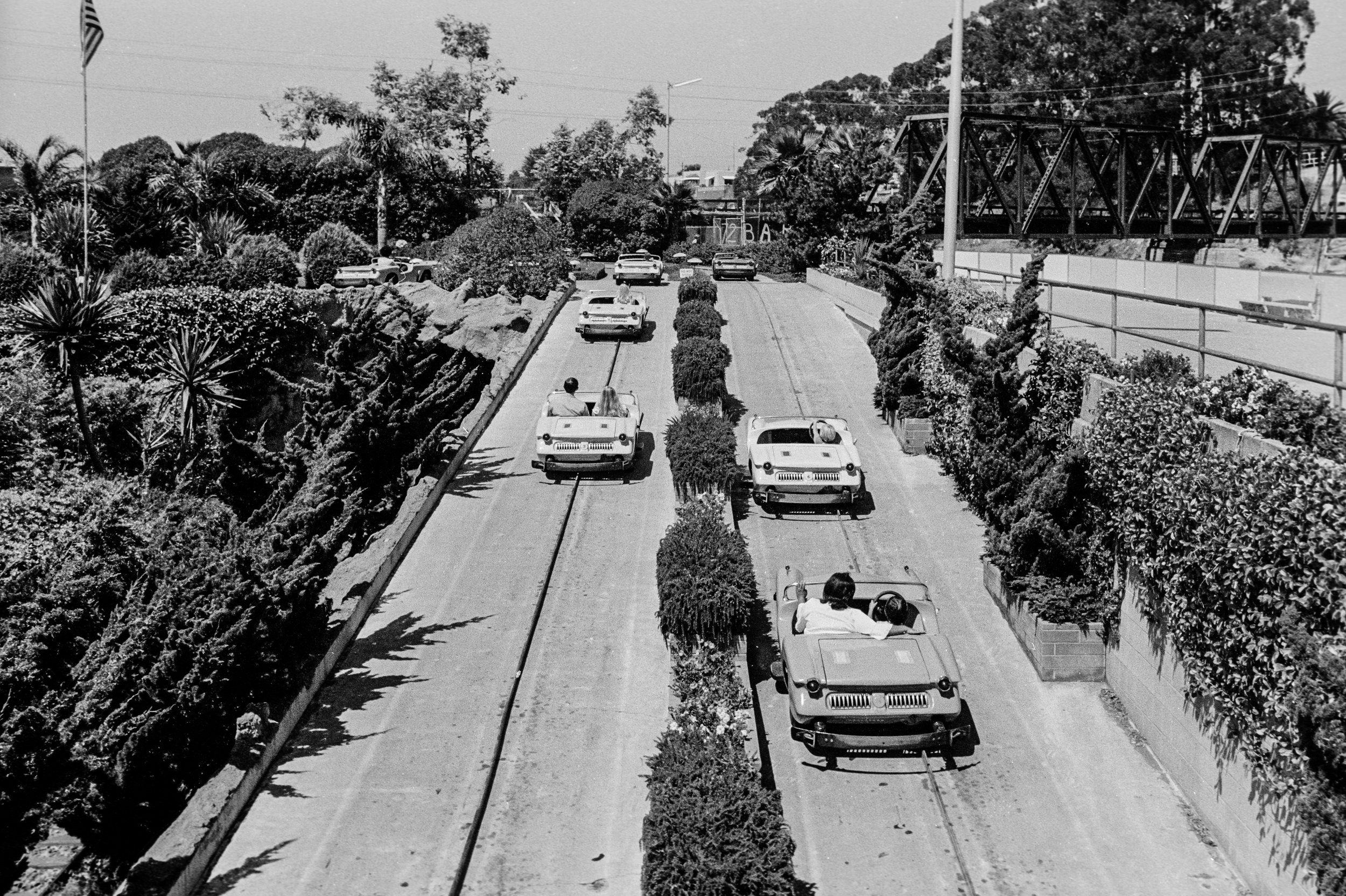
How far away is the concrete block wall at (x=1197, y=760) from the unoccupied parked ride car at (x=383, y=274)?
36.4 m

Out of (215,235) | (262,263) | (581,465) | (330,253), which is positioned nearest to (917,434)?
(581,465)

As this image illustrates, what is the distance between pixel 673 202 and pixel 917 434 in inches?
1916

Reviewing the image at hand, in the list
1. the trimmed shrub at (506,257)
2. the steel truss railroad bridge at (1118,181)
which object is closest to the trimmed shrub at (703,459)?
the steel truss railroad bridge at (1118,181)

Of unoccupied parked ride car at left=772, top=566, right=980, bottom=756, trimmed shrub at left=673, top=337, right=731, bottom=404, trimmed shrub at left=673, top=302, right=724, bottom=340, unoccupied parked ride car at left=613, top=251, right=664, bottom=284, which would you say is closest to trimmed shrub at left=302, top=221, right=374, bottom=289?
unoccupied parked ride car at left=613, top=251, right=664, bottom=284

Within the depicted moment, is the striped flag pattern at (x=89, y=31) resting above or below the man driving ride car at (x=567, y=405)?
above

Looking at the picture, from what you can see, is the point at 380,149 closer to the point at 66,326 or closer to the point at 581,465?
the point at 66,326

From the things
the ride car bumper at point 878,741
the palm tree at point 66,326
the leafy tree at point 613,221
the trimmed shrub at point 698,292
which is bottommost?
the ride car bumper at point 878,741

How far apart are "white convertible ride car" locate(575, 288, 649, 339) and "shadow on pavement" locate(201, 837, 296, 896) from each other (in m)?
24.1

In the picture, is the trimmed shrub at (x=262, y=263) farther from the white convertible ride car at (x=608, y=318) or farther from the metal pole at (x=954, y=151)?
the metal pole at (x=954, y=151)

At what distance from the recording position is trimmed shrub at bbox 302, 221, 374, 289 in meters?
51.0

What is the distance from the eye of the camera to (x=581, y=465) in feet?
69.9

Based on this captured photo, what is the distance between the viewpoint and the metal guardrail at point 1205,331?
35.2 feet

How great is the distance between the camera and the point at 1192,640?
38.7 feet

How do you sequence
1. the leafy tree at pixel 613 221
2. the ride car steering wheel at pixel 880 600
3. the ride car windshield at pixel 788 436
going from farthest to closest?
the leafy tree at pixel 613 221, the ride car windshield at pixel 788 436, the ride car steering wheel at pixel 880 600
